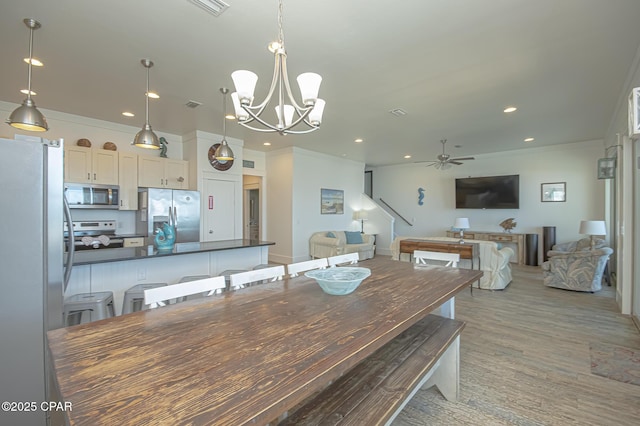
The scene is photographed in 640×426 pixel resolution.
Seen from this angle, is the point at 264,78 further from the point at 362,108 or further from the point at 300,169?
the point at 300,169

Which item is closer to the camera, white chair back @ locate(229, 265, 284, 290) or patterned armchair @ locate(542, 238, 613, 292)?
white chair back @ locate(229, 265, 284, 290)

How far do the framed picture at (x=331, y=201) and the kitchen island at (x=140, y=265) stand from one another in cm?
415

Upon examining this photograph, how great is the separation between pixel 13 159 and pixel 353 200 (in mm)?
7724

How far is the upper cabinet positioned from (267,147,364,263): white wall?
3386 mm

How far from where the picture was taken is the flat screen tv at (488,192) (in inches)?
289

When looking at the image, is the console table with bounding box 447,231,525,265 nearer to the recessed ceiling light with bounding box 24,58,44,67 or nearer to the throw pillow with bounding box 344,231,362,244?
the throw pillow with bounding box 344,231,362,244

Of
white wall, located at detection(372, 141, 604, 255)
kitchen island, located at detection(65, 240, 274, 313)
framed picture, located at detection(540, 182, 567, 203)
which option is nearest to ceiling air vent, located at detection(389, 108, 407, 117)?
kitchen island, located at detection(65, 240, 274, 313)

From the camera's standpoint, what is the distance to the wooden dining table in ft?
2.42

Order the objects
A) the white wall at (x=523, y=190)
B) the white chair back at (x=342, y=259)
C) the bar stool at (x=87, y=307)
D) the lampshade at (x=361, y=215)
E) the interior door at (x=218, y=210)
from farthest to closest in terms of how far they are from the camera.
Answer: the lampshade at (x=361, y=215) → the white wall at (x=523, y=190) → the interior door at (x=218, y=210) → the white chair back at (x=342, y=259) → the bar stool at (x=87, y=307)

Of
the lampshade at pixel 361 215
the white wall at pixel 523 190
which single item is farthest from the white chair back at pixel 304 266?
the white wall at pixel 523 190

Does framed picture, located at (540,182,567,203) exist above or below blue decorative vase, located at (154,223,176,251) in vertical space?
above

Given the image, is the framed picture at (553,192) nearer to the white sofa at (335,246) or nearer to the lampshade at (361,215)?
the white sofa at (335,246)

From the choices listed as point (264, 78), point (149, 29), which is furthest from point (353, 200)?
point (149, 29)

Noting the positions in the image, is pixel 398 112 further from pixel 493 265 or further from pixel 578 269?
pixel 578 269
